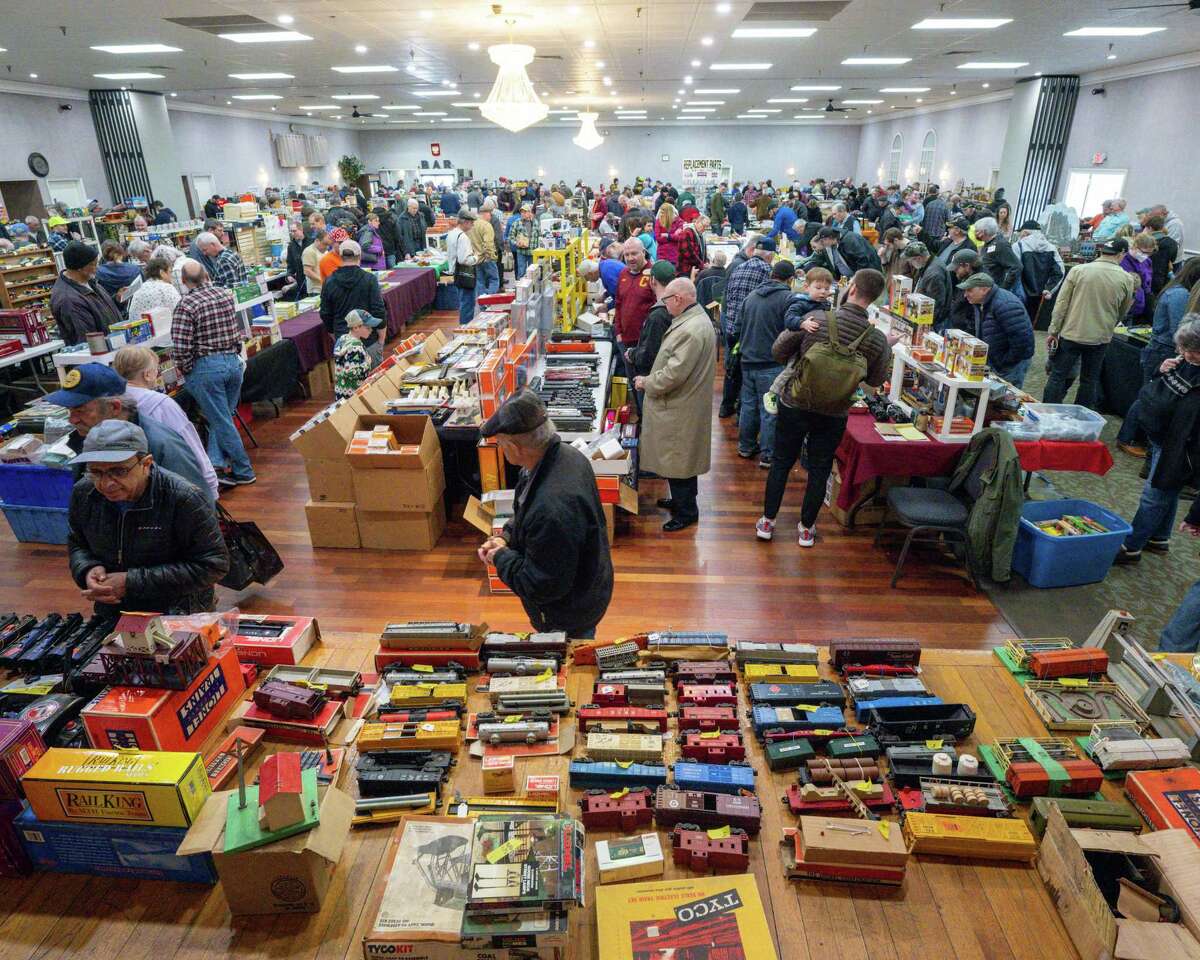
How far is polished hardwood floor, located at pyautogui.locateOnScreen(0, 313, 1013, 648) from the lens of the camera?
4.03 metres

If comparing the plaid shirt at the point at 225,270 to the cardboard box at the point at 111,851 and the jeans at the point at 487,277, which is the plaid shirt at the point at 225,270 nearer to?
the jeans at the point at 487,277

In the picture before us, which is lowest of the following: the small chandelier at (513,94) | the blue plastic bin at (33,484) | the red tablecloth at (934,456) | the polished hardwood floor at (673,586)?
the polished hardwood floor at (673,586)

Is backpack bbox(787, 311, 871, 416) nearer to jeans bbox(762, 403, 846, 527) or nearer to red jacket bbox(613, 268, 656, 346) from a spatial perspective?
jeans bbox(762, 403, 846, 527)

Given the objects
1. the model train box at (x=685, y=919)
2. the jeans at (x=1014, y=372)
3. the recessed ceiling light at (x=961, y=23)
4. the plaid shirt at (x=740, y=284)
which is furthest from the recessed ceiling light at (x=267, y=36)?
the model train box at (x=685, y=919)

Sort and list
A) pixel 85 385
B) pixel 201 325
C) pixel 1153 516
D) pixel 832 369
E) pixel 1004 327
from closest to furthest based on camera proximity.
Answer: pixel 85 385
pixel 832 369
pixel 1153 516
pixel 201 325
pixel 1004 327

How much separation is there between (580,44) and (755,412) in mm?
6748

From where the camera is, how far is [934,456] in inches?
179

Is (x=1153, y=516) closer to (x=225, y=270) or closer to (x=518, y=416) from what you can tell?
(x=518, y=416)

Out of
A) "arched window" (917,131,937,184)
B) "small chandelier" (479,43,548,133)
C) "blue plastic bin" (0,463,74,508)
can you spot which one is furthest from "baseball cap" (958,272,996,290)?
"arched window" (917,131,937,184)

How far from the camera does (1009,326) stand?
5.39 metres

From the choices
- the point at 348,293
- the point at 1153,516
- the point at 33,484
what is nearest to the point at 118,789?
the point at 33,484

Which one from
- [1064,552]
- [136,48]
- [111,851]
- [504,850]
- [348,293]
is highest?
[136,48]

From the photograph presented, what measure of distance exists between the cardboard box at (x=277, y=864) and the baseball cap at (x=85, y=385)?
6.80 feet

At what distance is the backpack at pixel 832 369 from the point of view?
4.10m
